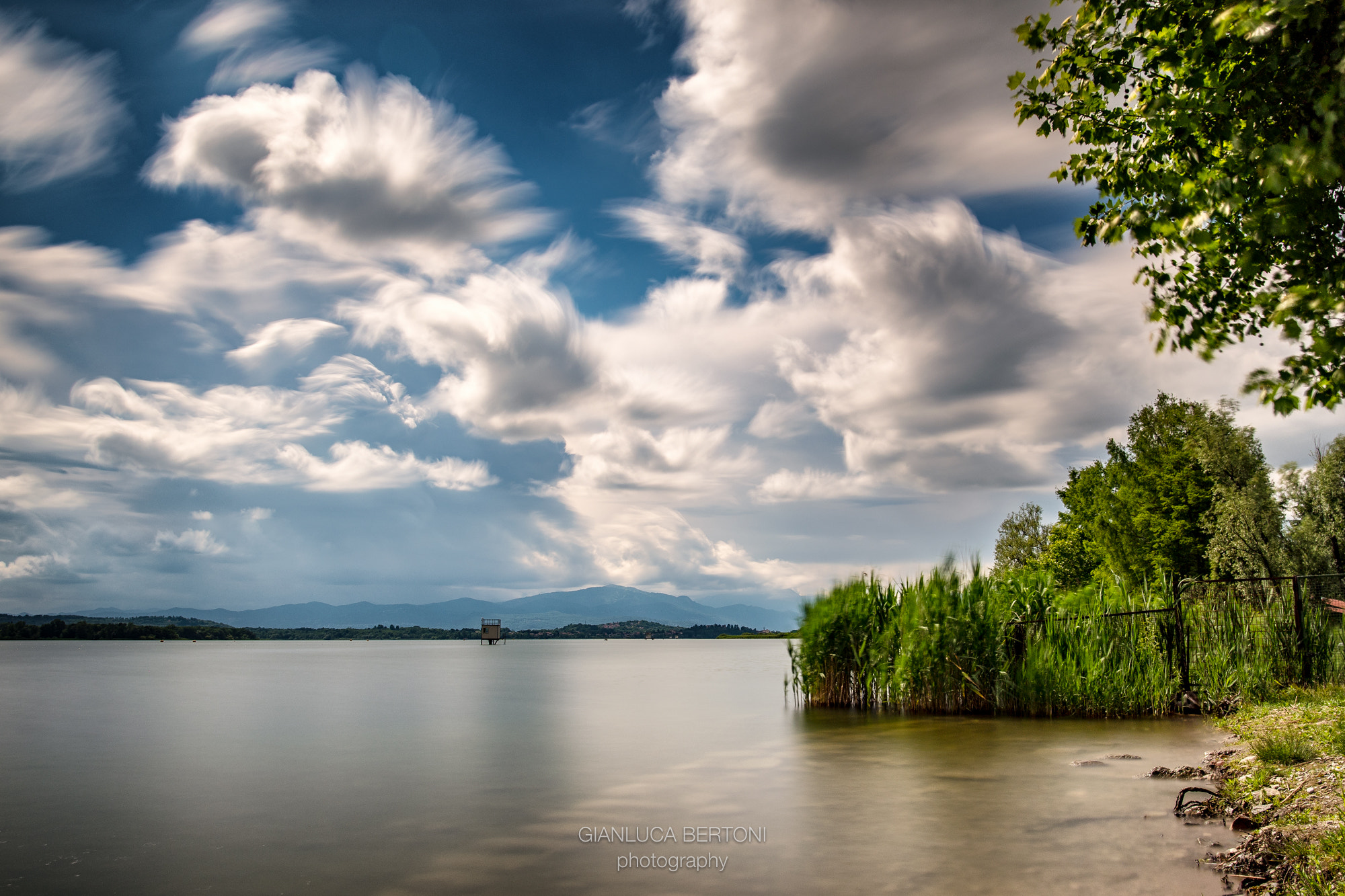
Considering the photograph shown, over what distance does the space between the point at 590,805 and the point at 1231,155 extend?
404 inches

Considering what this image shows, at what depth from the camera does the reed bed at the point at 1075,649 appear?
16.5m

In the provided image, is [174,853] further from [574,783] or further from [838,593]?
[838,593]

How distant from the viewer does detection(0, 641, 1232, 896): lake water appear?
7316 millimetres

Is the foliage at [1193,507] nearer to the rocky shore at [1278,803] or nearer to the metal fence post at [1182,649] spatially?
the metal fence post at [1182,649]

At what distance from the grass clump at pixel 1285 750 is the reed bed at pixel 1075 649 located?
834 centimetres

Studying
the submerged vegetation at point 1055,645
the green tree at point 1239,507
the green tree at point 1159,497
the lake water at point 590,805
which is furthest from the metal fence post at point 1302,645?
the green tree at point 1159,497

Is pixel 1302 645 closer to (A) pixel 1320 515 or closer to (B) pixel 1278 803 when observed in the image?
(B) pixel 1278 803

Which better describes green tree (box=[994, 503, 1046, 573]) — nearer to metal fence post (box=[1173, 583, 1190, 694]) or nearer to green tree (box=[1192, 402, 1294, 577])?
green tree (box=[1192, 402, 1294, 577])

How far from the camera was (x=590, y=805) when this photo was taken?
10789 millimetres

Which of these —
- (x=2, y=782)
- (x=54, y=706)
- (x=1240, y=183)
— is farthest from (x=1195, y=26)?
(x=54, y=706)

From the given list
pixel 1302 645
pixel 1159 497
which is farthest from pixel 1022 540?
pixel 1302 645

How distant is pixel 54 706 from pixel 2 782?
1727 centimetres

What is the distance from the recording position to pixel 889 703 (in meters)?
18.9

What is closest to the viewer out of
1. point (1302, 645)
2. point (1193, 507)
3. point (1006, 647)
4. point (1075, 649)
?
point (1302, 645)
